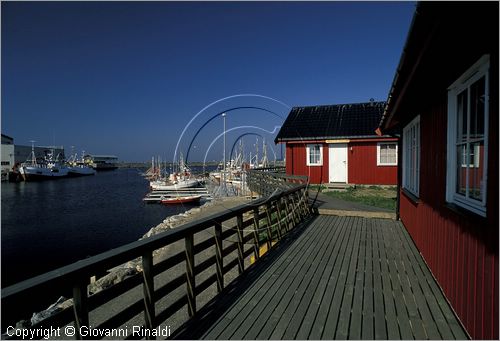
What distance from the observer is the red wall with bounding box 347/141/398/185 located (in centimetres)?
1416

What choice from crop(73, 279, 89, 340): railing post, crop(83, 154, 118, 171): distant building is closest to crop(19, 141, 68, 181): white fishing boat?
crop(83, 154, 118, 171): distant building

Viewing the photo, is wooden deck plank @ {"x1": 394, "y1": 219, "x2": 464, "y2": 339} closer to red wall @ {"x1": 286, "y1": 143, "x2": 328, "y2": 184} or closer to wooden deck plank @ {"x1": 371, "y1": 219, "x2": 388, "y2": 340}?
wooden deck plank @ {"x1": 371, "y1": 219, "x2": 388, "y2": 340}

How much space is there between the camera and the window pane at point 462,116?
2721mm

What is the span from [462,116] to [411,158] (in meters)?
3.27

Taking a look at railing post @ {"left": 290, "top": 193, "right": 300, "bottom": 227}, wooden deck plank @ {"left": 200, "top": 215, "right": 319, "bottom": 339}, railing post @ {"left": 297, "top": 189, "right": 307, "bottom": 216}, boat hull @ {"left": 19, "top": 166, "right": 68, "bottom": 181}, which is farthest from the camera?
→ boat hull @ {"left": 19, "top": 166, "right": 68, "bottom": 181}

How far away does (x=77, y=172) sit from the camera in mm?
79375

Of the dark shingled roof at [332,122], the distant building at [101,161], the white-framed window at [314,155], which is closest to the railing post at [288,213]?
the white-framed window at [314,155]

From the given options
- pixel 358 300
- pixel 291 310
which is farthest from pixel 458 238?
pixel 291 310

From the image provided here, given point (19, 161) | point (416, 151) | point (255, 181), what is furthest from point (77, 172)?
point (416, 151)

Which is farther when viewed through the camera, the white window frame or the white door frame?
the white door frame

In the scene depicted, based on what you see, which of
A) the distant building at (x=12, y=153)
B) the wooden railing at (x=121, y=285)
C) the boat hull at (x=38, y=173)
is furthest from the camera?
the distant building at (x=12, y=153)

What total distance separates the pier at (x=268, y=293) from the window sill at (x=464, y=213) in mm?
940

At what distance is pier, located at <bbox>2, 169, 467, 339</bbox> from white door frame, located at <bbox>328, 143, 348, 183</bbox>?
982cm

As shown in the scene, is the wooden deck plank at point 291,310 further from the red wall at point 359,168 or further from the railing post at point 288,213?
the red wall at point 359,168
